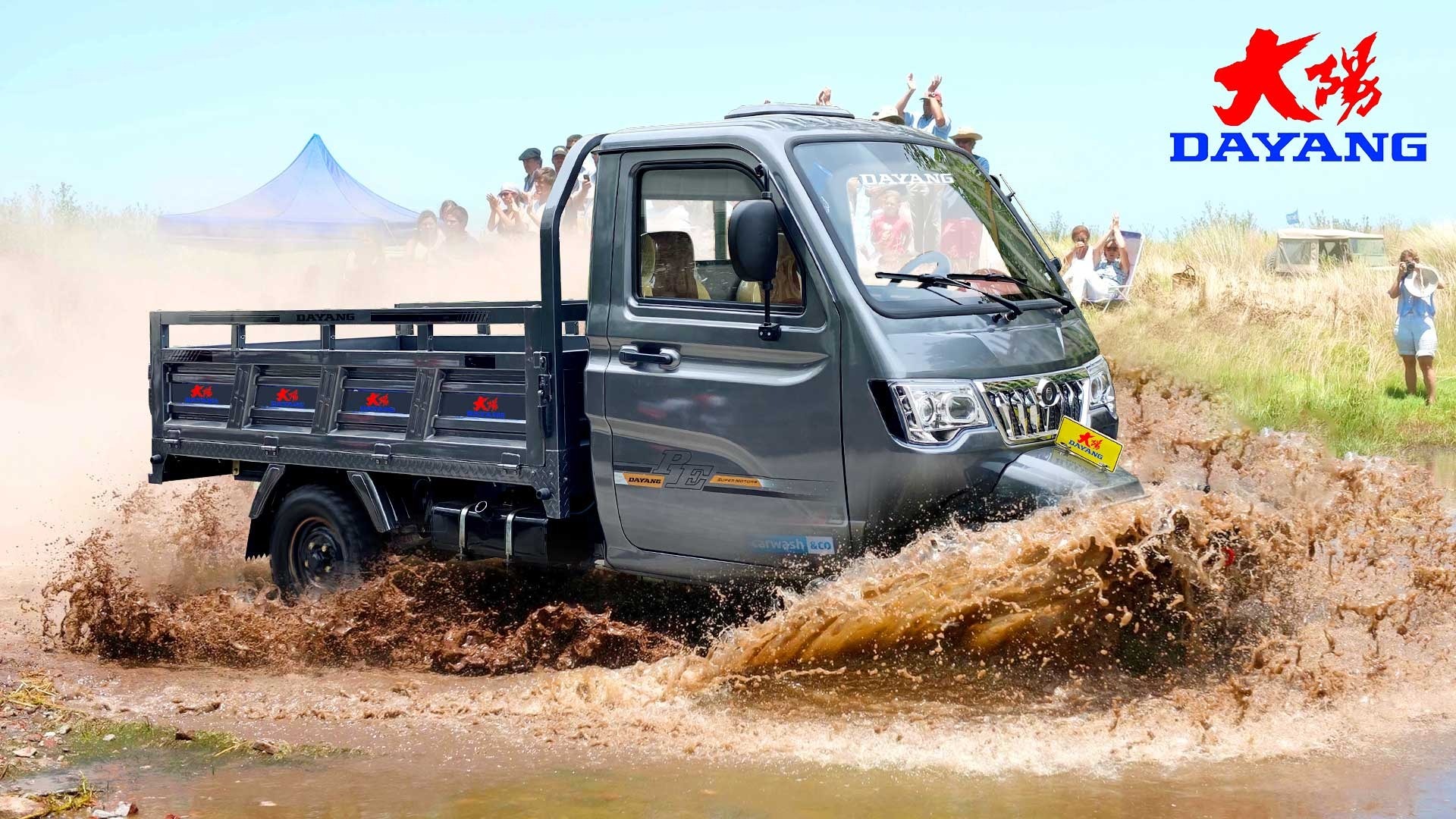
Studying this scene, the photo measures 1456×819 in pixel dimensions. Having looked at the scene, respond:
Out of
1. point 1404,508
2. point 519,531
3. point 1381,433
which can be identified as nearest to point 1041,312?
point 1404,508

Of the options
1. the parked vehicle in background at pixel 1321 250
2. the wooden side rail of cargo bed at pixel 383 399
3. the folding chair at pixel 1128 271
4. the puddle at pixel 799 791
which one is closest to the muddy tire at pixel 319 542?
the wooden side rail of cargo bed at pixel 383 399

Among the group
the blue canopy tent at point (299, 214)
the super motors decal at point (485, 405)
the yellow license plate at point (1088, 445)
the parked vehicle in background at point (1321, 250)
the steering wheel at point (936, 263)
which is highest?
the blue canopy tent at point (299, 214)

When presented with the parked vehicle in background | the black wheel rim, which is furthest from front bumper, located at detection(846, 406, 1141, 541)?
the parked vehicle in background

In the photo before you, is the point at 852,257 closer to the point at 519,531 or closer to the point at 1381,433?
the point at 519,531

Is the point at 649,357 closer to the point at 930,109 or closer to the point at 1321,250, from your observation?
the point at 930,109

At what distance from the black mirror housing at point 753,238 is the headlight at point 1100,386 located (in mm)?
1591

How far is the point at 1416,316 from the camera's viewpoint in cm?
1433

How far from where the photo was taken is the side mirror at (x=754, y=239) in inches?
216

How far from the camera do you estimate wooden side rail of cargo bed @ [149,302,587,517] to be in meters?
6.37

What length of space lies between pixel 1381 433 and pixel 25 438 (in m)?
14.7

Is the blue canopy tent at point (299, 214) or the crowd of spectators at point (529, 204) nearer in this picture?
the crowd of spectators at point (529, 204)

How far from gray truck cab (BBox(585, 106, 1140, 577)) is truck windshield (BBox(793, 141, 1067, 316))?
0.01 m

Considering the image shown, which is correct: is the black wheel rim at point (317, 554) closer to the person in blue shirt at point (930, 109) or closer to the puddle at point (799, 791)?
the puddle at point (799, 791)

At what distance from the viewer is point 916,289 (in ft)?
18.9
